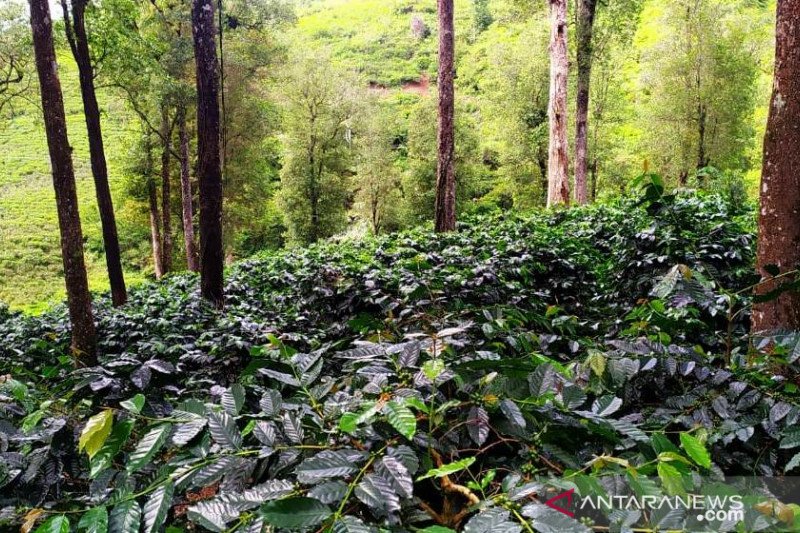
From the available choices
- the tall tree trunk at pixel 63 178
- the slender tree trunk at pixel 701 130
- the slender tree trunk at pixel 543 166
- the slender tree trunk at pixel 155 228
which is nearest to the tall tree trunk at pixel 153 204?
the slender tree trunk at pixel 155 228

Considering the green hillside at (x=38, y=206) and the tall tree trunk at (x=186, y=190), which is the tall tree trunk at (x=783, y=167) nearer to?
the tall tree trunk at (x=186, y=190)

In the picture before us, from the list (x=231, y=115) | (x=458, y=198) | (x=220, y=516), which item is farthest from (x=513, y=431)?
(x=458, y=198)

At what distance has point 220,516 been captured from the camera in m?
0.82

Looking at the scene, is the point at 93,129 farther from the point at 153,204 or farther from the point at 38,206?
the point at 38,206

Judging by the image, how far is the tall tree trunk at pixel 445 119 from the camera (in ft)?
28.9

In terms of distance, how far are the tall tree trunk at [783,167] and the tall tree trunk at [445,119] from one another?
6.25 metres

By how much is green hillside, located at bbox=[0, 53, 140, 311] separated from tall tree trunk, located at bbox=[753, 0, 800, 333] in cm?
1971

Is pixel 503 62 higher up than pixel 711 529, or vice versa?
pixel 503 62

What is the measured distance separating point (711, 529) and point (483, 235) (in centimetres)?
642

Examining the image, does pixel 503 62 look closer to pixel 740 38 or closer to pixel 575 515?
pixel 740 38

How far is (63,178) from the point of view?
529 cm

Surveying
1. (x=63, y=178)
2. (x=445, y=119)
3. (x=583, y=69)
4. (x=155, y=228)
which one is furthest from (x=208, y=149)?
(x=155, y=228)

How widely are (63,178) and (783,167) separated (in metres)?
6.20

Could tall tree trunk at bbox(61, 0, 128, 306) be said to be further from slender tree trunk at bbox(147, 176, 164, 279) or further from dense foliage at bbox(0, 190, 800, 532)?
slender tree trunk at bbox(147, 176, 164, 279)
